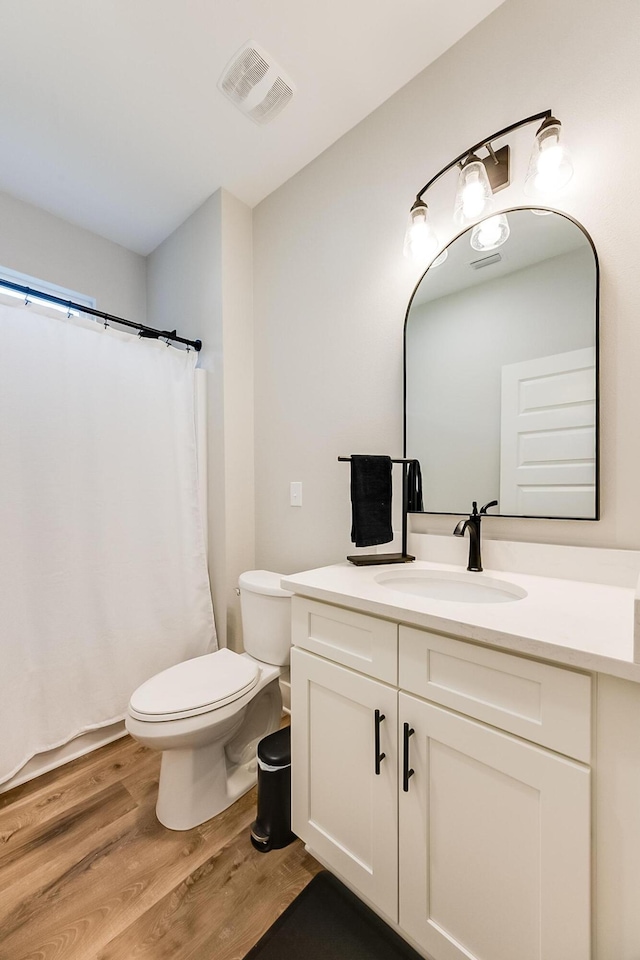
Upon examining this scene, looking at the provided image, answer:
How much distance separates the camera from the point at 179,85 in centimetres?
150

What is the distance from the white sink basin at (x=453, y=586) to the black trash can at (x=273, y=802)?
25.6 inches

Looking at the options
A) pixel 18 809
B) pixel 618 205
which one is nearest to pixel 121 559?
pixel 18 809

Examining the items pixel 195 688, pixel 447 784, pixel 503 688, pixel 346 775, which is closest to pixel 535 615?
pixel 503 688

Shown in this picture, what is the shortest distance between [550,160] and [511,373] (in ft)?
1.83

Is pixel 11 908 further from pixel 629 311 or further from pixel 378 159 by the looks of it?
pixel 378 159

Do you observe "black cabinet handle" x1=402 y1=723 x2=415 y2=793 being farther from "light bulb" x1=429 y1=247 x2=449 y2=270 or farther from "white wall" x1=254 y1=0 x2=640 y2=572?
"light bulb" x1=429 y1=247 x2=449 y2=270

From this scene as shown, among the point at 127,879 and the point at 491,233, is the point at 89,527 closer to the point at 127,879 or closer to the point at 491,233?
the point at 127,879

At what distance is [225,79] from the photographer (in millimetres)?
1469

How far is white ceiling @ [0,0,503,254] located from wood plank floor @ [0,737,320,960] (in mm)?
2679

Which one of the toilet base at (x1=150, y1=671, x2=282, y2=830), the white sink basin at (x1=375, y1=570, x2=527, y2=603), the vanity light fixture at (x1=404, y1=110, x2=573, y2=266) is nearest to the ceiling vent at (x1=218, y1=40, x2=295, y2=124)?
the vanity light fixture at (x1=404, y1=110, x2=573, y2=266)

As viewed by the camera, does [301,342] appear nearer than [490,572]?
No

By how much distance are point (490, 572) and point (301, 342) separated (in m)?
1.30

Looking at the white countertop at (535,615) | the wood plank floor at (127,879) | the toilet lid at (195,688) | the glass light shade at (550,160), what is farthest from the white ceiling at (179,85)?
the wood plank floor at (127,879)

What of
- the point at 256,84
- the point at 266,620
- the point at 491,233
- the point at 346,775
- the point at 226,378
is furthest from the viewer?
the point at 226,378
